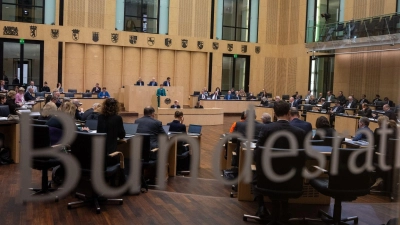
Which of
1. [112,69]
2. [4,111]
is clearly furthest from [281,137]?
[112,69]

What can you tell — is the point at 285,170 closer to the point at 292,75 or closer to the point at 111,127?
the point at 111,127

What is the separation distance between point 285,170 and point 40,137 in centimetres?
273

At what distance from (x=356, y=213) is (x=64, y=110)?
161 inches

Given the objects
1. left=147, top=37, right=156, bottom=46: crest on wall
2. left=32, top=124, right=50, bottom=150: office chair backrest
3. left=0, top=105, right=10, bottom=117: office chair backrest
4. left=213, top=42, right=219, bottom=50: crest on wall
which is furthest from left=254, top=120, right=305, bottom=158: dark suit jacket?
left=213, top=42, right=219, bottom=50: crest on wall

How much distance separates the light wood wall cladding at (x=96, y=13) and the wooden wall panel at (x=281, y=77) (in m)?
9.94

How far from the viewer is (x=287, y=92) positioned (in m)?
23.0

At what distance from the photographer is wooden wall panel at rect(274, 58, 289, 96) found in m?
23.3

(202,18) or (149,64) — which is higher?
(202,18)

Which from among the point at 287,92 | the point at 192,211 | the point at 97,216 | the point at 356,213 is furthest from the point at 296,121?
the point at 287,92

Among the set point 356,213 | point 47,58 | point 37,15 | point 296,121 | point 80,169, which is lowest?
point 356,213

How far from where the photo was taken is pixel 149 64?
813 inches

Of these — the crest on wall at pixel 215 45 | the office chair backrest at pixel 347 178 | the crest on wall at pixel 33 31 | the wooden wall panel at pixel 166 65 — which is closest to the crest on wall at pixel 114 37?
the wooden wall panel at pixel 166 65

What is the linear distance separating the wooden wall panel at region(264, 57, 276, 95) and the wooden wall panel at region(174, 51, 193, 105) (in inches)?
175

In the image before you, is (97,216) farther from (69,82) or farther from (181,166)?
(69,82)
